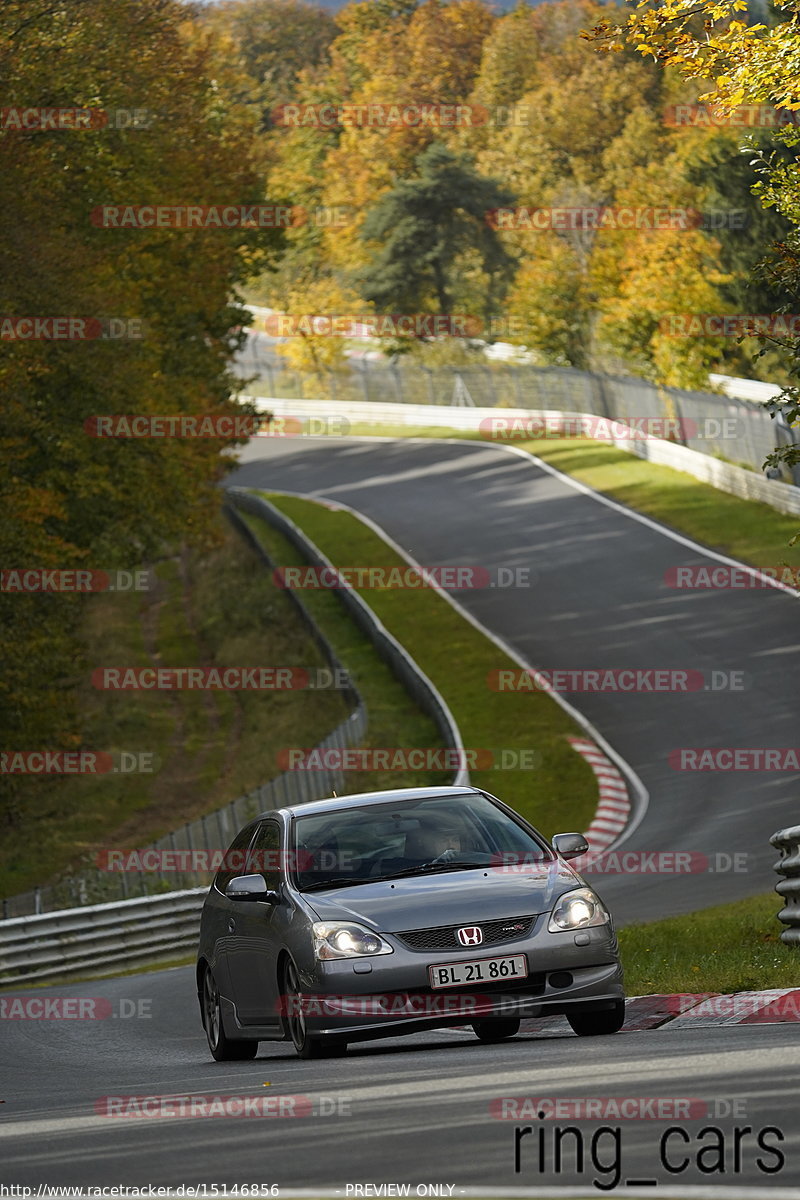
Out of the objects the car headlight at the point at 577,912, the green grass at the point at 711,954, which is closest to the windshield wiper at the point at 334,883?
the car headlight at the point at 577,912

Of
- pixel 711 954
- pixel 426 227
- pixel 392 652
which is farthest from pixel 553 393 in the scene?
pixel 711 954

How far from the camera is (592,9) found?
5241 inches

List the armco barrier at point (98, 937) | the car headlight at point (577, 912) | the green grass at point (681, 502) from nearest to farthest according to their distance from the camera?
the car headlight at point (577, 912)
the armco barrier at point (98, 937)
the green grass at point (681, 502)

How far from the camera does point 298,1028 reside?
10.1 m

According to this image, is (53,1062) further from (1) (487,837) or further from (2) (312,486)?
(2) (312,486)

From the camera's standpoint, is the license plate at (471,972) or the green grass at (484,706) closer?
the license plate at (471,972)

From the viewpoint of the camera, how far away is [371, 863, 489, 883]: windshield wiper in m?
10.3

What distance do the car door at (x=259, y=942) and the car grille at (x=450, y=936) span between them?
987 mm

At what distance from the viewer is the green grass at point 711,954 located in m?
11.5

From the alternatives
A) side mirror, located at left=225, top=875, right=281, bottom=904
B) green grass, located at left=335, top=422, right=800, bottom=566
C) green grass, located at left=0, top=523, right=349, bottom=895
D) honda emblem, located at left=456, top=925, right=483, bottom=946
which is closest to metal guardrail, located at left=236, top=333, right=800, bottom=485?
green grass, located at left=335, top=422, right=800, bottom=566

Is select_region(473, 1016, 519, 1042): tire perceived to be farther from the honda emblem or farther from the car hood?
the honda emblem

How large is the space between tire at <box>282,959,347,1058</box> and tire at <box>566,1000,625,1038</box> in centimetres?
133

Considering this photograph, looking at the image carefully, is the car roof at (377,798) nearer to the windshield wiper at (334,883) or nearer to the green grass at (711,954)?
the windshield wiper at (334,883)

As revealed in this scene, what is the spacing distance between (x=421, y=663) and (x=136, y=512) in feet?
21.8
